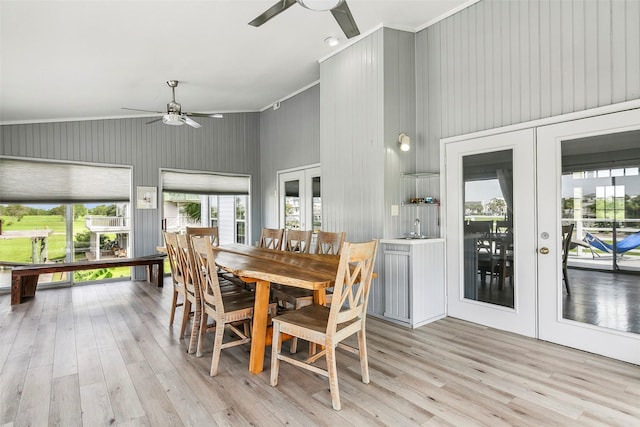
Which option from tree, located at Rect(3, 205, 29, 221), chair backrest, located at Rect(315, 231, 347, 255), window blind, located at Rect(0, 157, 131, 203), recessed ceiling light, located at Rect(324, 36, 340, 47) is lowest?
chair backrest, located at Rect(315, 231, 347, 255)

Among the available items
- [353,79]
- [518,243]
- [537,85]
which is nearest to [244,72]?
[353,79]

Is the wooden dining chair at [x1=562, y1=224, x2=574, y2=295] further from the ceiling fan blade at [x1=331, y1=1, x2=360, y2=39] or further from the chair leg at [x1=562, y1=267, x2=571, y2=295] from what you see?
the ceiling fan blade at [x1=331, y1=1, x2=360, y2=39]

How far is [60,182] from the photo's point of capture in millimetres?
5492

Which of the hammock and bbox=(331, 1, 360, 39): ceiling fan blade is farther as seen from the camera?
the hammock

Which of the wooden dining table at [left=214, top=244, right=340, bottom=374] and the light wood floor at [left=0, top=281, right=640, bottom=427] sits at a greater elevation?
the wooden dining table at [left=214, top=244, right=340, bottom=374]

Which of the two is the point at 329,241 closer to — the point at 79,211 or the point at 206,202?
the point at 206,202

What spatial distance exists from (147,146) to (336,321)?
552 centimetres

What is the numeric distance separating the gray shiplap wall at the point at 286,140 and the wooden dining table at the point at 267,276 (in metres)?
3.21

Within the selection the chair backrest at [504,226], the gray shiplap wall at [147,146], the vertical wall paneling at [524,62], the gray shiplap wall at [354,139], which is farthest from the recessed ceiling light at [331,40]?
the gray shiplap wall at [147,146]

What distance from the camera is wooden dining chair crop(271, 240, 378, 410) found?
7.02 ft

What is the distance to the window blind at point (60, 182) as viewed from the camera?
5.11 meters

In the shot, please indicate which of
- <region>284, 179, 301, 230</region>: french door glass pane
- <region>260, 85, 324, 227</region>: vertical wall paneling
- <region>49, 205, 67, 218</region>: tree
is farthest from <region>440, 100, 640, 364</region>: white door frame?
<region>49, 205, 67, 218</region>: tree

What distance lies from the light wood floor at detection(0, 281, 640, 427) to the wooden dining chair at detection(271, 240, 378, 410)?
0.67ft

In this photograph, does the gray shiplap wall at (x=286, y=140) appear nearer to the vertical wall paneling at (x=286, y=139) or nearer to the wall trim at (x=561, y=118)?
the vertical wall paneling at (x=286, y=139)
